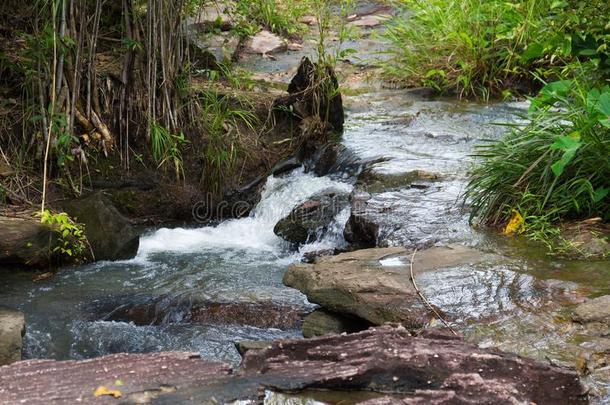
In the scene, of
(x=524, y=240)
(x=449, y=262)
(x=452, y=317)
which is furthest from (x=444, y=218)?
(x=452, y=317)

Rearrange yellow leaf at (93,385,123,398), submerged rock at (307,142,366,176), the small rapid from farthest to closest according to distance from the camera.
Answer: submerged rock at (307,142,366,176)
the small rapid
yellow leaf at (93,385,123,398)

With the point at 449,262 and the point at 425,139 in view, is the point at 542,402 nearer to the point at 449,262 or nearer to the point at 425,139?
the point at 449,262

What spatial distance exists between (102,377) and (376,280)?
67.4 inches

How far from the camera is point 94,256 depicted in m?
6.19

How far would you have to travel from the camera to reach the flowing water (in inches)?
164

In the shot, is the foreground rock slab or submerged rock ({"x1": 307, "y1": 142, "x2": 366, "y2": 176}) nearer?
the foreground rock slab

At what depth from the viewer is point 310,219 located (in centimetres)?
670

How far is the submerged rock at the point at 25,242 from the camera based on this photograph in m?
5.76

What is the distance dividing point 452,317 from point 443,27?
6306 mm

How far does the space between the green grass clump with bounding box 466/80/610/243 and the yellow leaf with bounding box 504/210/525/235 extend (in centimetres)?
2

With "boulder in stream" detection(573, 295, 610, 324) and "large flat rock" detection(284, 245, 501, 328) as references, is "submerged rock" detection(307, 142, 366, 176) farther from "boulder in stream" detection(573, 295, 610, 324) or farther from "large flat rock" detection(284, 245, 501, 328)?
"boulder in stream" detection(573, 295, 610, 324)

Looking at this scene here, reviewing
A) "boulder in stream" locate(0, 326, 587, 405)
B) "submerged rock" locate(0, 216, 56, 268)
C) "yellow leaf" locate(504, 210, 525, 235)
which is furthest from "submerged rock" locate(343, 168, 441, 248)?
"boulder in stream" locate(0, 326, 587, 405)

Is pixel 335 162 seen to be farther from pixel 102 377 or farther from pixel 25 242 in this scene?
pixel 102 377

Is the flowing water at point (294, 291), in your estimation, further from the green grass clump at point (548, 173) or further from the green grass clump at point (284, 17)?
the green grass clump at point (284, 17)
